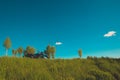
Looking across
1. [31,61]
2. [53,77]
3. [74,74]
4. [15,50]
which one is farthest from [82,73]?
[15,50]

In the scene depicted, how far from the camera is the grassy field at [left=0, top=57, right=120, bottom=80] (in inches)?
464

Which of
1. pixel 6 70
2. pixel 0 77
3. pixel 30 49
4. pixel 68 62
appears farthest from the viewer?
pixel 30 49

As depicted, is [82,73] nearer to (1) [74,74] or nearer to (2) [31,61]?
(1) [74,74]

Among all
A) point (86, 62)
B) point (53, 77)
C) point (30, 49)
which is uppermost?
point (30, 49)

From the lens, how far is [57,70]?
1324 cm

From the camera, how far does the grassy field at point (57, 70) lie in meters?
11.8

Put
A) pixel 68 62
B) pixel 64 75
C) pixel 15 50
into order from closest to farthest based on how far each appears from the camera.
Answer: pixel 64 75 → pixel 68 62 → pixel 15 50

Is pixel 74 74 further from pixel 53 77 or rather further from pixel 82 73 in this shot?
pixel 53 77

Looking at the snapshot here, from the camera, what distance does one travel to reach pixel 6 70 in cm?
1178

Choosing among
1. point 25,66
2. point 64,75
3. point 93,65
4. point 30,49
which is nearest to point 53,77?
point 64,75

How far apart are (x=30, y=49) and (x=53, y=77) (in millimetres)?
60197

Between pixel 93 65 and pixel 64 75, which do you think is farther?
pixel 93 65

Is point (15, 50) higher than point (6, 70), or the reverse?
point (15, 50)

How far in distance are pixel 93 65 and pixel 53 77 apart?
13.4 ft
